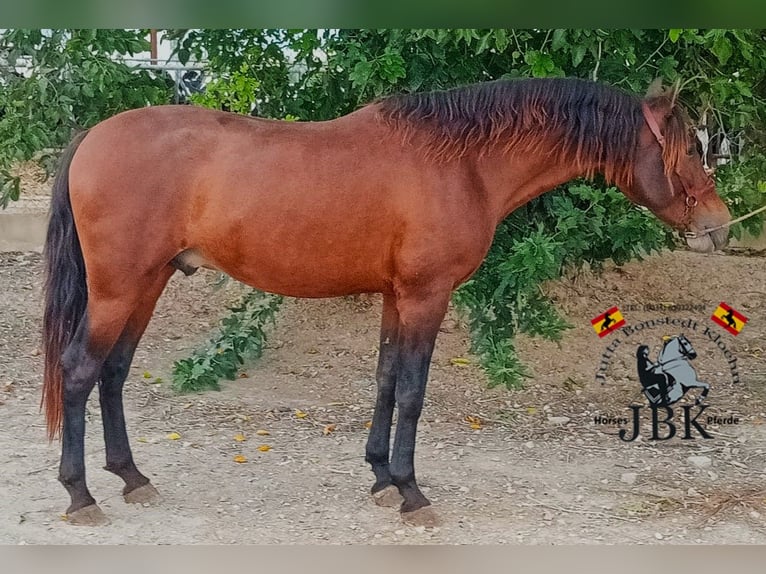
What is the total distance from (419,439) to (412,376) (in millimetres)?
853

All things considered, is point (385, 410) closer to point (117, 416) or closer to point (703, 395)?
point (117, 416)

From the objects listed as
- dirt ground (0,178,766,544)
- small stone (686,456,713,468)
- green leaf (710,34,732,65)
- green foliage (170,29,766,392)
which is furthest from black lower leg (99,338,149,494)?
green leaf (710,34,732,65)

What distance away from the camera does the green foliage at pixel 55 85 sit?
348cm

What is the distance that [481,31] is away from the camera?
336cm

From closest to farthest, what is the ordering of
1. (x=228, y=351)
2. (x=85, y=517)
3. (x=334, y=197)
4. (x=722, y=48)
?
(x=334, y=197), (x=85, y=517), (x=722, y=48), (x=228, y=351)

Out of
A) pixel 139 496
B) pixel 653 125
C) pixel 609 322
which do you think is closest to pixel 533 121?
pixel 653 125

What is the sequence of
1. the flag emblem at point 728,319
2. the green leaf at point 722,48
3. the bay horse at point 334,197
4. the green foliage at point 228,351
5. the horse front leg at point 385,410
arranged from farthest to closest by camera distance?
the green foliage at point 228,351
the flag emblem at point 728,319
the green leaf at point 722,48
the horse front leg at point 385,410
the bay horse at point 334,197

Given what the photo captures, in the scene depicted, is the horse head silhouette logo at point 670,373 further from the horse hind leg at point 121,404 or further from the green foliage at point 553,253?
the horse hind leg at point 121,404

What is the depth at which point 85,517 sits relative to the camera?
3.00m

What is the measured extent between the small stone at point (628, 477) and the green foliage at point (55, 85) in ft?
8.89

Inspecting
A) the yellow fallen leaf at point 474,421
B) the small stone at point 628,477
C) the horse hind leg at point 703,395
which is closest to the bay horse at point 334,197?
the horse hind leg at point 703,395

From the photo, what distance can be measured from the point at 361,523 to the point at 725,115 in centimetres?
248

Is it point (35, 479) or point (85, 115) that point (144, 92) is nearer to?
point (85, 115)

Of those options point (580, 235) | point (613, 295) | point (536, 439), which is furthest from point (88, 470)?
point (613, 295)
